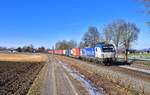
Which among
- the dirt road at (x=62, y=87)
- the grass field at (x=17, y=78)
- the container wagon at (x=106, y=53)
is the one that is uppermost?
the container wagon at (x=106, y=53)

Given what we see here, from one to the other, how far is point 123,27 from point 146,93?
73.6 meters

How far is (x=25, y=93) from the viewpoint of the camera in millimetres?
18062

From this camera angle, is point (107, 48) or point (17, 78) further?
point (107, 48)

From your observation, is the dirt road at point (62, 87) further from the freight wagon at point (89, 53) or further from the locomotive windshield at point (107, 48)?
the freight wagon at point (89, 53)

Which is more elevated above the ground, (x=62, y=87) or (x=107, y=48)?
(x=107, y=48)

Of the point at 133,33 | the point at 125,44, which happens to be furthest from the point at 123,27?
the point at 125,44

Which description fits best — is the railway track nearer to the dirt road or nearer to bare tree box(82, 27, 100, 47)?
the dirt road

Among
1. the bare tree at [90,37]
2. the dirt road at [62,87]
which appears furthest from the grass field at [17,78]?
the bare tree at [90,37]

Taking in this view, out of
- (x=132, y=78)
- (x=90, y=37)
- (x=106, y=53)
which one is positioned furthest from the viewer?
(x=90, y=37)

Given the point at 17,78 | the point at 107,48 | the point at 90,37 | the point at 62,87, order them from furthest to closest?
the point at 90,37
the point at 107,48
the point at 17,78
the point at 62,87

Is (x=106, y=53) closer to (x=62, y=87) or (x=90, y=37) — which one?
(x=62, y=87)

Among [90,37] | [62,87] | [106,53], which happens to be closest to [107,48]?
[106,53]

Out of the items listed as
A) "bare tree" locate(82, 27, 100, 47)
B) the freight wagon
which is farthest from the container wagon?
"bare tree" locate(82, 27, 100, 47)

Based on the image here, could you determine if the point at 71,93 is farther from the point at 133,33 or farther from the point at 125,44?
the point at 133,33
